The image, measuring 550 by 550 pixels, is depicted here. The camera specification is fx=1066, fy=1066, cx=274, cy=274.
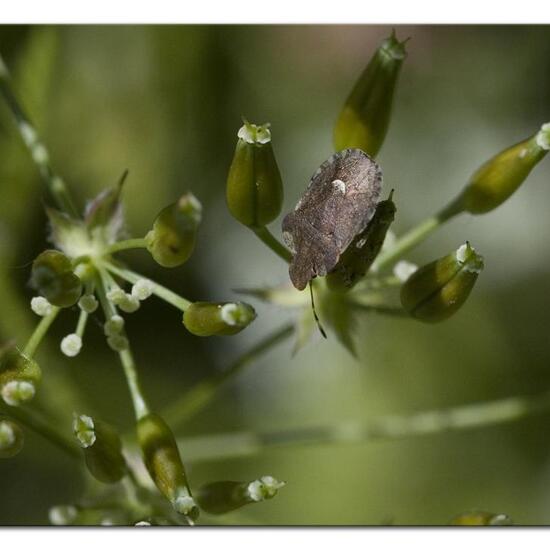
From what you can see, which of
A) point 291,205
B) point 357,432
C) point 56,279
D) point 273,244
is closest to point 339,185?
point 273,244

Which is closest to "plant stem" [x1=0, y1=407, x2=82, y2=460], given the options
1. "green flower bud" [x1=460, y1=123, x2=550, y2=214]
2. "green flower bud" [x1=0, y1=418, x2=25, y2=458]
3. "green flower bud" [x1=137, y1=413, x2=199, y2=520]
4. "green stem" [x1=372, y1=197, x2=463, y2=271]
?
"green flower bud" [x1=0, y1=418, x2=25, y2=458]

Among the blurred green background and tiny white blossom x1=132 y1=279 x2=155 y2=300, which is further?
the blurred green background

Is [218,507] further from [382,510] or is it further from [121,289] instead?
[382,510]

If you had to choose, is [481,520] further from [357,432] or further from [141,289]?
[141,289]

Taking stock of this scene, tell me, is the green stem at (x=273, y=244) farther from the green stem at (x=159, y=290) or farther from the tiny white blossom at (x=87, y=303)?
the tiny white blossom at (x=87, y=303)

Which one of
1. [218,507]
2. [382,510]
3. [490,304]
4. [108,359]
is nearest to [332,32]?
[490,304]

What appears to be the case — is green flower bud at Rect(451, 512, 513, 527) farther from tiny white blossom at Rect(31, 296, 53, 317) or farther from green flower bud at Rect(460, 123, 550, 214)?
tiny white blossom at Rect(31, 296, 53, 317)

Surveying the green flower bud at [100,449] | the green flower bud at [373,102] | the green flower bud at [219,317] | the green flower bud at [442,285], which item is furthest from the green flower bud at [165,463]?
the green flower bud at [373,102]
